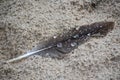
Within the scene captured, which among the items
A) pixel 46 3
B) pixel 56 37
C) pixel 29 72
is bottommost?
pixel 29 72

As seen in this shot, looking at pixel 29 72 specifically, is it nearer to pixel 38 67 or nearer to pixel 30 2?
pixel 38 67

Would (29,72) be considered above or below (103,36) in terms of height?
below

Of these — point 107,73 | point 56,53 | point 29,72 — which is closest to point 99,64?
→ point 107,73
